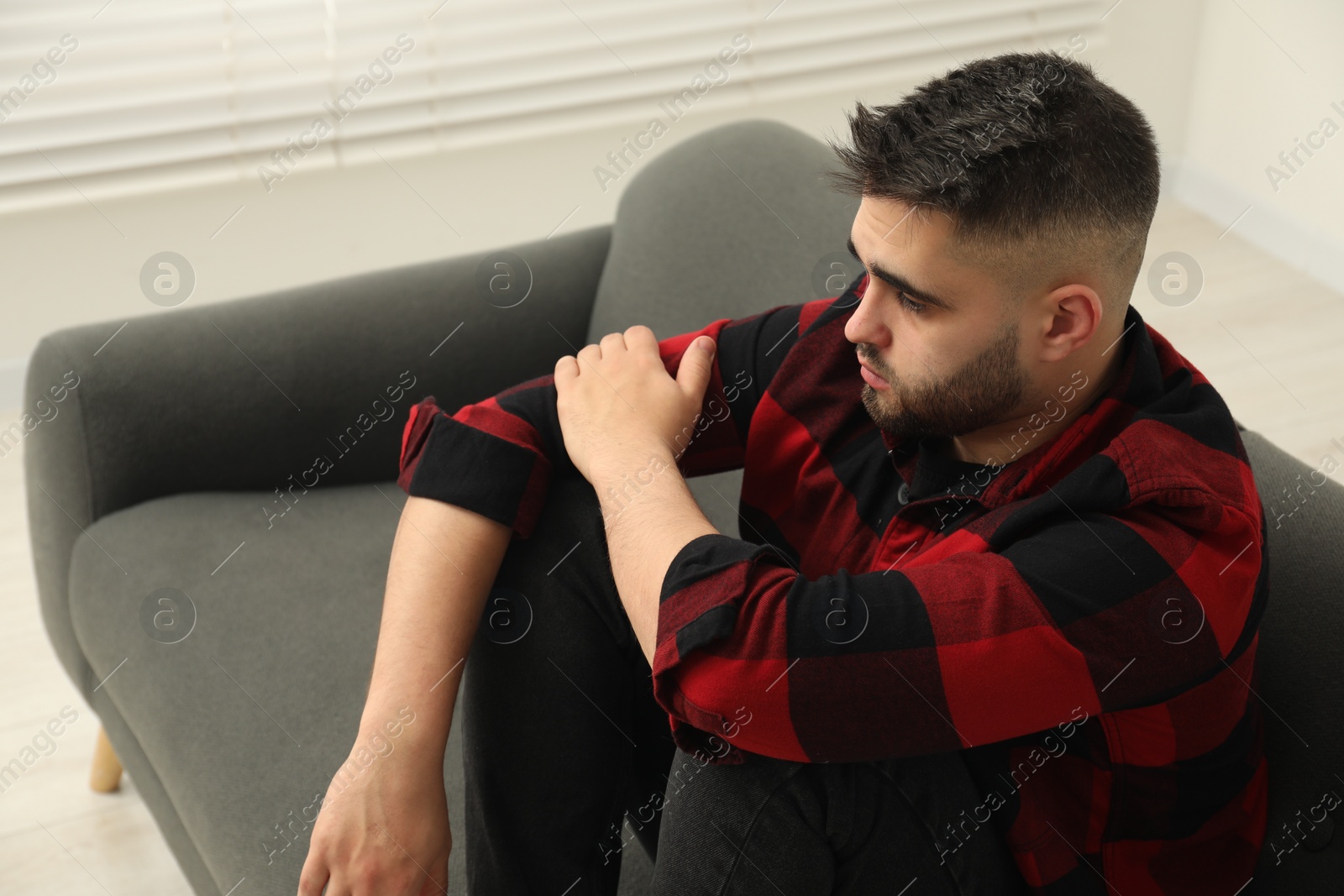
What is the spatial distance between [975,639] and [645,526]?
28cm

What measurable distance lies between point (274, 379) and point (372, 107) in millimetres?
1218

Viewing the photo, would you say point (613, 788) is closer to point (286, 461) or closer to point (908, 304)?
point (908, 304)

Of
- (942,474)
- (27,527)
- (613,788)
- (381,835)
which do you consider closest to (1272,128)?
(942,474)

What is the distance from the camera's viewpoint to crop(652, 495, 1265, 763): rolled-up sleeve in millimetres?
837

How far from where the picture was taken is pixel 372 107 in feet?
8.46

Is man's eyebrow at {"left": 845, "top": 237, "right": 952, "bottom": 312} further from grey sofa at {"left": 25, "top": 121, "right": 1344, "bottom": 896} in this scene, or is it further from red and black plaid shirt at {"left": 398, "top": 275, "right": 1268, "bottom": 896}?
grey sofa at {"left": 25, "top": 121, "right": 1344, "bottom": 896}

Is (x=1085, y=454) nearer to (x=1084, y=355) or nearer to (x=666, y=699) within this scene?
(x=1084, y=355)

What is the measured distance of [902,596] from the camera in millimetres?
864

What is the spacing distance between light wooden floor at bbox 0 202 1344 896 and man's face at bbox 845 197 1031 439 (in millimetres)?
1218

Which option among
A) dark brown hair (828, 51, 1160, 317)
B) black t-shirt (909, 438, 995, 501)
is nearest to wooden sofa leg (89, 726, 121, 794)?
black t-shirt (909, 438, 995, 501)

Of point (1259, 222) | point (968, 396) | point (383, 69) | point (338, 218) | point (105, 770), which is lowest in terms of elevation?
point (1259, 222)

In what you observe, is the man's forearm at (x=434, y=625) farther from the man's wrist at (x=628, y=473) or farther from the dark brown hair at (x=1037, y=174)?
the dark brown hair at (x=1037, y=174)

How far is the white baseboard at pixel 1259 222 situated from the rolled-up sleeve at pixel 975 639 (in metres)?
2.25

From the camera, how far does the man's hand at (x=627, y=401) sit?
1063mm
